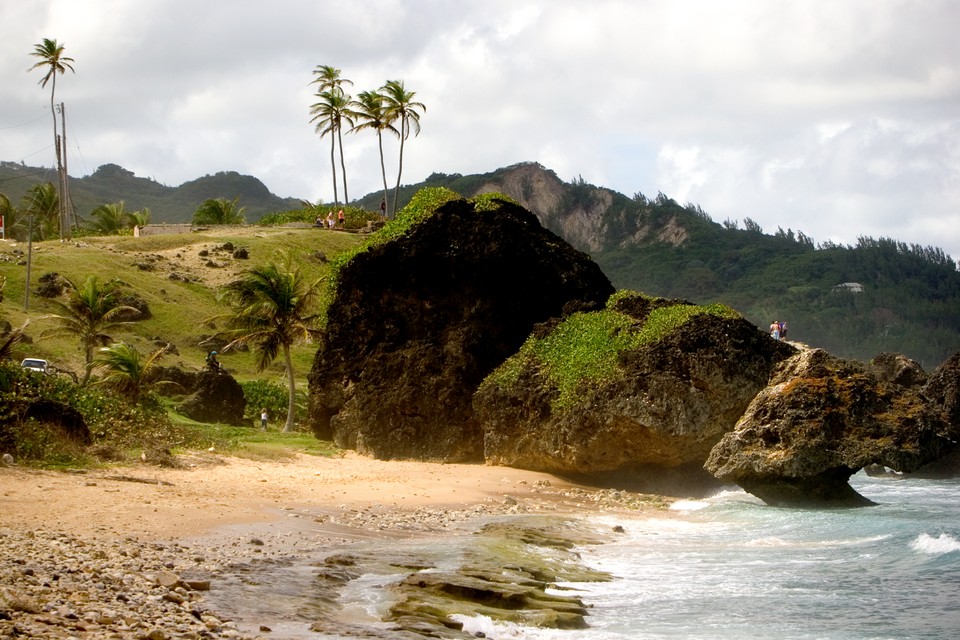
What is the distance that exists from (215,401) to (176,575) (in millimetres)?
21711

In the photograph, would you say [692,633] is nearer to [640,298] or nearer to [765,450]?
[765,450]

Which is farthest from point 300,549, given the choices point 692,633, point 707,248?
point 707,248

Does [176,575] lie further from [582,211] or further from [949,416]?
[582,211]

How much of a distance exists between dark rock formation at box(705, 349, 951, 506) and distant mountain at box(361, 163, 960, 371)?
69905mm

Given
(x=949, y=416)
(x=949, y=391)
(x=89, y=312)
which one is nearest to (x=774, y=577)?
(x=949, y=416)

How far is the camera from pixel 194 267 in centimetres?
5762

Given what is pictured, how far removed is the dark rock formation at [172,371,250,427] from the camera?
1199 inches

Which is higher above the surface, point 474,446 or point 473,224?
point 473,224

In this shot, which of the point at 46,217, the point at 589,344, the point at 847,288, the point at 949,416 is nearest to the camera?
the point at 589,344

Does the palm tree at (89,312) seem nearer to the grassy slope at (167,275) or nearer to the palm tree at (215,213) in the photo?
the grassy slope at (167,275)

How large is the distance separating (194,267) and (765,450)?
145ft

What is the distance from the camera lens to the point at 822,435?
18719 millimetres

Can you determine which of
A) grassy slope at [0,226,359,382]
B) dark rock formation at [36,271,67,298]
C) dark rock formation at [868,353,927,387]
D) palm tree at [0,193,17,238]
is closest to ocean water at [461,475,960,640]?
dark rock formation at [868,353,927,387]

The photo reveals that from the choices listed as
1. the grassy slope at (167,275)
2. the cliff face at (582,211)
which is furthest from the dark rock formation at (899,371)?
the cliff face at (582,211)
